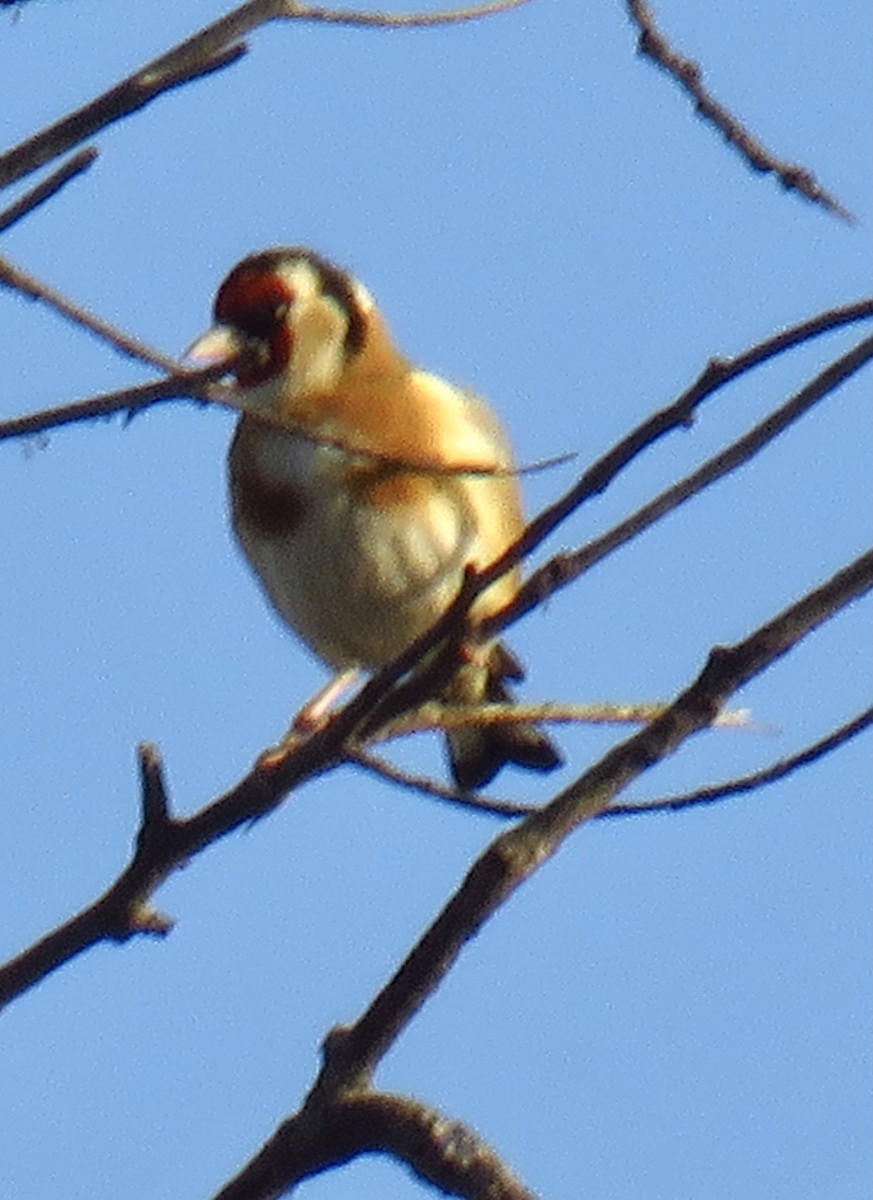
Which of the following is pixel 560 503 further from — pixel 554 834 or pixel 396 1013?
pixel 396 1013

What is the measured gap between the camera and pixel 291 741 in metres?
4.07

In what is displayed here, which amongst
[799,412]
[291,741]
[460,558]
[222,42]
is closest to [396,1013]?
[799,412]

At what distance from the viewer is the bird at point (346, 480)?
437cm

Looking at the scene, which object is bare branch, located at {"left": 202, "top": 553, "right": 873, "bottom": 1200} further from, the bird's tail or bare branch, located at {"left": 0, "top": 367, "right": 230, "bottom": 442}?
the bird's tail

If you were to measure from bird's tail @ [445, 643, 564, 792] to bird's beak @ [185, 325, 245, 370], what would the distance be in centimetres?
82

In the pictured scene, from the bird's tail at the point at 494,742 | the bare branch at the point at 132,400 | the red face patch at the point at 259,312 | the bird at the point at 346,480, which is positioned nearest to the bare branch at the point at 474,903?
the bare branch at the point at 132,400

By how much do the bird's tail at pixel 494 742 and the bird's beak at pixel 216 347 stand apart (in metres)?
0.82

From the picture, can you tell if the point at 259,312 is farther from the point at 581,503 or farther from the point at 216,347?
the point at 581,503

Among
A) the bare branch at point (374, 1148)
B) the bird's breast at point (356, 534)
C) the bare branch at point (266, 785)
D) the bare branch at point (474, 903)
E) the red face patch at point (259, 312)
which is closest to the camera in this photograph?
the bare branch at point (374, 1148)

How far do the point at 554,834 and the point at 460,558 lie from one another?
235 cm

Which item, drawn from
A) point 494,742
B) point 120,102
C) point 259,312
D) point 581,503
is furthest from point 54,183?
point 494,742

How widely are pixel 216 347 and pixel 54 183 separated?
264cm

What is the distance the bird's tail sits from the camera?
16.4 ft

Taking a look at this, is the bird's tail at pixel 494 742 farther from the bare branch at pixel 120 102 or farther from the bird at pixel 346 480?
the bare branch at pixel 120 102
